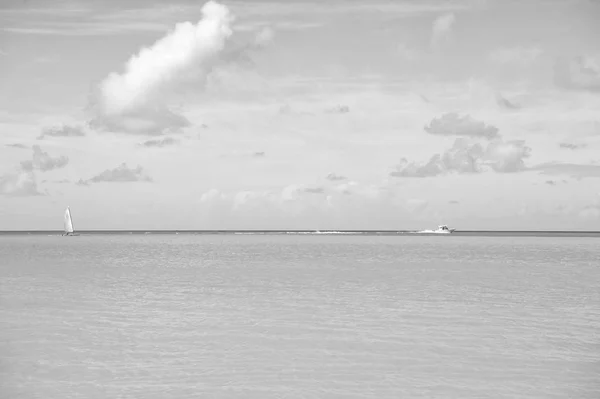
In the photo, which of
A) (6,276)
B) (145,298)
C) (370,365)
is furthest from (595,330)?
(6,276)

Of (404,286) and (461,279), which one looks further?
(461,279)

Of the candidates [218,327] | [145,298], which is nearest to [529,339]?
[218,327]

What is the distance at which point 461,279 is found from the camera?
6619cm

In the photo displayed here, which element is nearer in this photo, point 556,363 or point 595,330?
point 556,363

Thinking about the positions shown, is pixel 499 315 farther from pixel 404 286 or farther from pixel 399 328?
pixel 404 286

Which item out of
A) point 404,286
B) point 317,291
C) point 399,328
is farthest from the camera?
point 404,286

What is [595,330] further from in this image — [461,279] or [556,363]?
[461,279]

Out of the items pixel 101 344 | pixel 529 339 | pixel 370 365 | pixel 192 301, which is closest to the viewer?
pixel 370 365

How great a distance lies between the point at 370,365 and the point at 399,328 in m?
8.80

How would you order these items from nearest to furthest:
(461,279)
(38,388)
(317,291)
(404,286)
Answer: (38,388) < (317,291) < (404,286) < (461,279)

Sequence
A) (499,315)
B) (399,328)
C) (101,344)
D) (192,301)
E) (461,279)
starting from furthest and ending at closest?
(461,279) < (192,301) < (499,315) < (399,328) < (101,344)

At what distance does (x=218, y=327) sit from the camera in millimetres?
32219

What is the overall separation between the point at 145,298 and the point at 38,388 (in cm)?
2550

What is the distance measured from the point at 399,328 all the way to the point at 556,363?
368 inches
